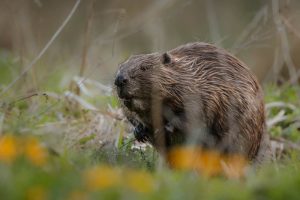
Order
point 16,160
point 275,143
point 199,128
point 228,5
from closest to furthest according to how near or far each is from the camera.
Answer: point 16,160 < point 199,128 < point 275,143 < point 228,5

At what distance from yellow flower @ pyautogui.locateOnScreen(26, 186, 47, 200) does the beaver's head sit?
73.9 inches

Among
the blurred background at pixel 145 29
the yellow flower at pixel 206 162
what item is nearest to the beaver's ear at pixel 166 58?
the yellow flower at pixel 206 162

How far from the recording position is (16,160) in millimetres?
2949

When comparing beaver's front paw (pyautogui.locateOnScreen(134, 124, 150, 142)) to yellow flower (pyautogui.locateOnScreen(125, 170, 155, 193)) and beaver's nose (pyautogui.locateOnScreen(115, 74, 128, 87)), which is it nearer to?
beaver's nose (pyautogui.locateOnScreen(115, 74, 128, 87))

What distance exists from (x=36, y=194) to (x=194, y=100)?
2.29 metres

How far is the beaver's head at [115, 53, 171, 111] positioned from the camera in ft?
15.0

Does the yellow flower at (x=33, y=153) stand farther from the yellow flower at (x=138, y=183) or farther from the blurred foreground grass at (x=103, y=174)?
the yellow flower at (x=138, y=183)

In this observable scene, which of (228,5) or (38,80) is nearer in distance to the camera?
(38,80)

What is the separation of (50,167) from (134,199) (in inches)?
17.9

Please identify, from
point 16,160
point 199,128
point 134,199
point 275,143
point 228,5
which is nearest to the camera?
point 134,199

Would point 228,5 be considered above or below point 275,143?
above

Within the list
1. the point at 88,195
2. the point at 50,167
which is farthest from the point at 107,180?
the point at 50,167

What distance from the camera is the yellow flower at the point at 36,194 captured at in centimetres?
264

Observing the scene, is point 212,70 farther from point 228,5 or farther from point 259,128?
point 228,5
